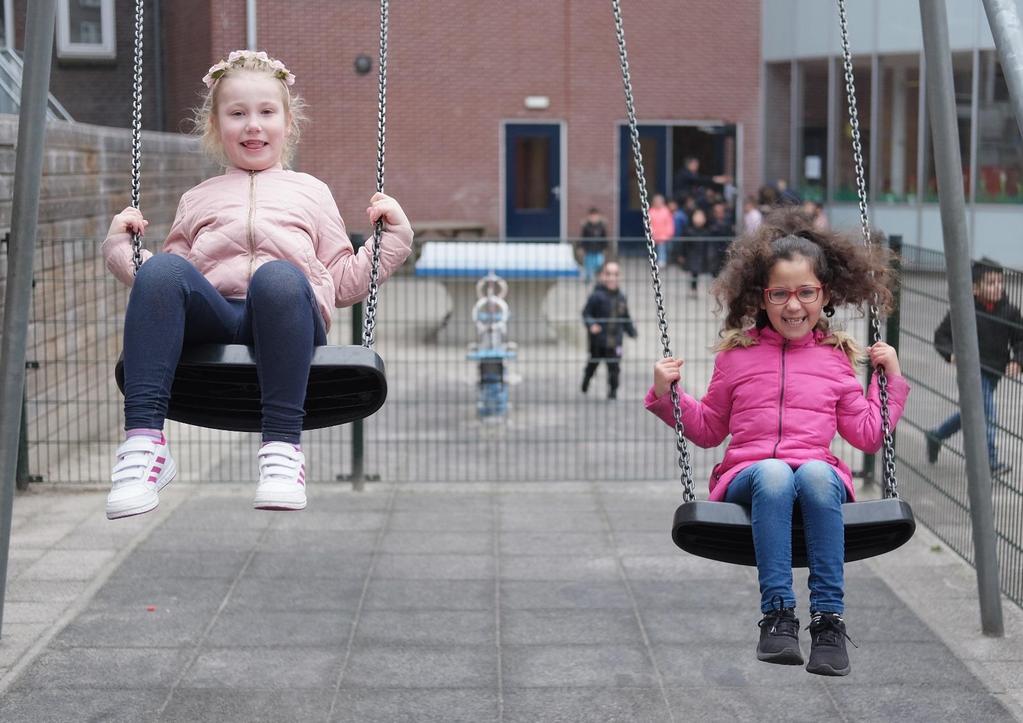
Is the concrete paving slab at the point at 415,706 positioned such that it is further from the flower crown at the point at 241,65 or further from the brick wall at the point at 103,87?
the brick wall at the point at 103,87

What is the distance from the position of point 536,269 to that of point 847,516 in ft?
29.4

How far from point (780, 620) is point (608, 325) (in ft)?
21.0

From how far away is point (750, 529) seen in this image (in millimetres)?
3695

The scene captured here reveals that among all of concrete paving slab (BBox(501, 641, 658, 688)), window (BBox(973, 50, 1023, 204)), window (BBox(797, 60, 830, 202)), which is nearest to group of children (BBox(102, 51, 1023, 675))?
concrete paving slab (BBox(501, 641, 658, 688))

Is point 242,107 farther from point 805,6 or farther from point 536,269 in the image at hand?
Answer: point 805,6

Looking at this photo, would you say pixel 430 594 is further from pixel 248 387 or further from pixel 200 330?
pixel 200 330

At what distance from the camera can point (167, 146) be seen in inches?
498

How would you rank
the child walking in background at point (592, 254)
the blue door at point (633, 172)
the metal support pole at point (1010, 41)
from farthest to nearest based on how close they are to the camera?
the blue door at point (633, 172)
the child walking in background at point (592, 254)
the metal support pole at point (1010, 41)

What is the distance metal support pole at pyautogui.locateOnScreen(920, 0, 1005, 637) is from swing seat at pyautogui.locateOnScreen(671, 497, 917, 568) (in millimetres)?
1760

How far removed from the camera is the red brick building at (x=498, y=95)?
2178 centimetres

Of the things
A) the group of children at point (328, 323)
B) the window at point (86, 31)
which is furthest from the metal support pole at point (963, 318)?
the window at point (86, 31)

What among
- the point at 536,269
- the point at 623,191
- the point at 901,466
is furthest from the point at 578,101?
the point at 901,466

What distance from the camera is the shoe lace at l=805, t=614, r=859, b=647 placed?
142 inches

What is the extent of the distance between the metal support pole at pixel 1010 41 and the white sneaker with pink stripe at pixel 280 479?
2.67 m
